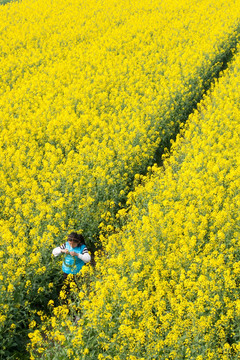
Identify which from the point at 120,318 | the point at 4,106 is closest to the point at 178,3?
the point at 4,106

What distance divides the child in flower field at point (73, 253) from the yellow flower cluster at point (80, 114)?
375 millimetres

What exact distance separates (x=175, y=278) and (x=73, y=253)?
1564 mm

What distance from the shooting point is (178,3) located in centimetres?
2647

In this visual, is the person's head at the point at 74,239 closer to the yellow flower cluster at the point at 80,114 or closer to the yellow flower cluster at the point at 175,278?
the yellow flower cluster at the point at 175,278

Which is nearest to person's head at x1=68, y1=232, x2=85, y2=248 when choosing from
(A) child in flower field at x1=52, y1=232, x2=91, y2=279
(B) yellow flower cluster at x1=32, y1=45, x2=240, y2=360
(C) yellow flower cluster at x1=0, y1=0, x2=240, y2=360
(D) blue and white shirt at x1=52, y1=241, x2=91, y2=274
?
(A) child in flower field at x1=52, y1=232, x2=91, y2=279

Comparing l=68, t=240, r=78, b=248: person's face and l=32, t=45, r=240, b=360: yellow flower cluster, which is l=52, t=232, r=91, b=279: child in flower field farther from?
l=32, t=45, r=240, b=360: yellow flower cluster

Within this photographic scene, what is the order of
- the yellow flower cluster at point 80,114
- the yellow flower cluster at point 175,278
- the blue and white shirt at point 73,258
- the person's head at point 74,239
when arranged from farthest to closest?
1. the yellow flower cluster at point 80,114
2. the blue and white shirt at point 73,258
3. the person's head at point 74,239
4. the yellow flower cluster at point 175,278

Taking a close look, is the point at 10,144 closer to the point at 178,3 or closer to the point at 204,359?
the point at 204,359

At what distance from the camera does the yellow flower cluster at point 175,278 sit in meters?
4.56

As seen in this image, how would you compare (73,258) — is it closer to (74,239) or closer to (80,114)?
(74,239)

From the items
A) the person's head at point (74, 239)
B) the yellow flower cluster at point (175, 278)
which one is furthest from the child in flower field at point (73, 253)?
the yellow flower cluster at point (175, 278)

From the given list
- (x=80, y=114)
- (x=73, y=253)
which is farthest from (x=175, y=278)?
(x=80, y=114)

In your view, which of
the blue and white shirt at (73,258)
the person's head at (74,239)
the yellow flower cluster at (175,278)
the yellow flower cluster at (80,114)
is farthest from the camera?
the yellow flower cluster at (80,114)

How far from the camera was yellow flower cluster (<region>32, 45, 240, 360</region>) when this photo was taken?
4.56m
